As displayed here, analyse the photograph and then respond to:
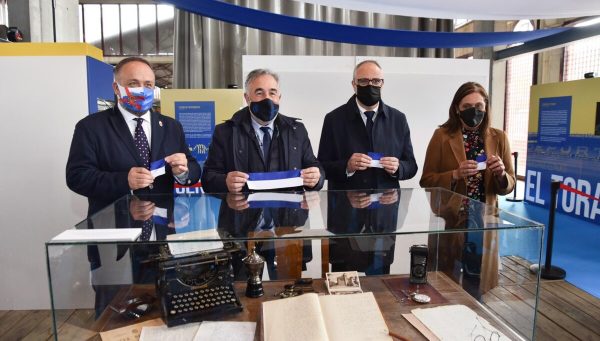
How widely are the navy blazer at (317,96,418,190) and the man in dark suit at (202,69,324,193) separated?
1.12 ft

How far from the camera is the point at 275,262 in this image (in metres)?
1.72

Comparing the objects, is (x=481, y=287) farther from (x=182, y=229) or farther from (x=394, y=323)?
(x=182, y=229)

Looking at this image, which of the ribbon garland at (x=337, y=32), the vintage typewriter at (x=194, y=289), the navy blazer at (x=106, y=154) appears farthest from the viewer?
the ribbon garland at (x=337, y=32)

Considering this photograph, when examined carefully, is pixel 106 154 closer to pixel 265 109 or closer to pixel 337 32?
pixel 265 109

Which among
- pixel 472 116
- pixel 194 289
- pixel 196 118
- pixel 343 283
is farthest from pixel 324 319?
pixel 196 118

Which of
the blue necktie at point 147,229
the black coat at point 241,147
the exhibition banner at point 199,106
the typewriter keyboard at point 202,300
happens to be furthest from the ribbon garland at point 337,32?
the typewriter keyboard at point 202,300

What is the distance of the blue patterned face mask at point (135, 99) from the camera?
2.05 meters

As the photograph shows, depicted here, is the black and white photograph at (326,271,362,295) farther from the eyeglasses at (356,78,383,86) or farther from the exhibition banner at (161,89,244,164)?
the exhibition banner at (161,89,244,164)

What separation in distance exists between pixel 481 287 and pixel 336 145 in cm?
131

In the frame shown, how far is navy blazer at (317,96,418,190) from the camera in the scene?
2.49 m

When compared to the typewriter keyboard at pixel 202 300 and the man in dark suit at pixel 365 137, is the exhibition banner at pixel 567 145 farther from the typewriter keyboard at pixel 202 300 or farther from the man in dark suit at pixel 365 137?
the typewriter keyboard at pixel 202 300

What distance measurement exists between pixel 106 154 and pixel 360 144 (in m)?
1.43

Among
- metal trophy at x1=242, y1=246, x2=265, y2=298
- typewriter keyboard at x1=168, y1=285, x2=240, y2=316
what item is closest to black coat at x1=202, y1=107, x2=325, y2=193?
metal trophy at x1=242, y1=246, x2=265, y2=298

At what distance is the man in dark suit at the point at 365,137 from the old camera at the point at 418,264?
32.0 inches
